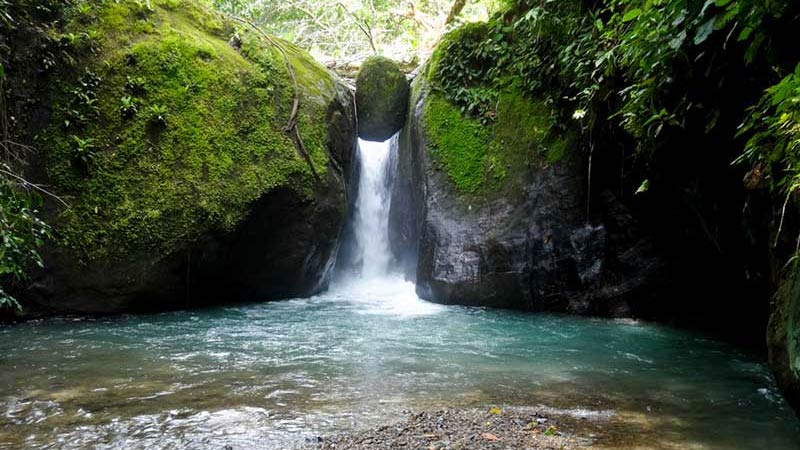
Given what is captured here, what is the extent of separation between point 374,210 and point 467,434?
8.79 meters

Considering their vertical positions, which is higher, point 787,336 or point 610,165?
point 610,165

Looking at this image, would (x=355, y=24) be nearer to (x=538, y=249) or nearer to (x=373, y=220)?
(x=373, y=220)

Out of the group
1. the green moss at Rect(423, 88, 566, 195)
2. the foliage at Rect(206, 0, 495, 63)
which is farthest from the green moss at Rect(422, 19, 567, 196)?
the foliage at Rect(206, 0, 495, 63)

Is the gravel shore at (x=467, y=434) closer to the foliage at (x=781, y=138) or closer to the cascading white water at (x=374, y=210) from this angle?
the foliage at (x=781, y=138)

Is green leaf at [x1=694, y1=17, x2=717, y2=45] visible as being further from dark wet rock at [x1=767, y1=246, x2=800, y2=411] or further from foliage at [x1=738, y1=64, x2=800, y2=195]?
dark wet rock at [x1=767, y1=246, x2=800, y2=411]

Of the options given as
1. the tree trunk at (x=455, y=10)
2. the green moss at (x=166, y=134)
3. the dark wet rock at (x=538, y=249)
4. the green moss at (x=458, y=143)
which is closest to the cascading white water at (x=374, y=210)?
the green moss at (x=458, y=143)

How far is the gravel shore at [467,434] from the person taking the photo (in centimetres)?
272

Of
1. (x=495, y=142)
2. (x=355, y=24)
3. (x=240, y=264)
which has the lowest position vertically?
(x=240, y=264)

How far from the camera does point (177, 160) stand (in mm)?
7305

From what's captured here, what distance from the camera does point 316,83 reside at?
929 centimetres

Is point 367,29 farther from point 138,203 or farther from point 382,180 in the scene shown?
point 138,203

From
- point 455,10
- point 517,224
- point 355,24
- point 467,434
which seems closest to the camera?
point 467,434

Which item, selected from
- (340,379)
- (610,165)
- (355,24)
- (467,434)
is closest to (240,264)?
(340,379)

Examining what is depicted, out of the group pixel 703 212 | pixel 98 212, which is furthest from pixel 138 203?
pixel 703 212
